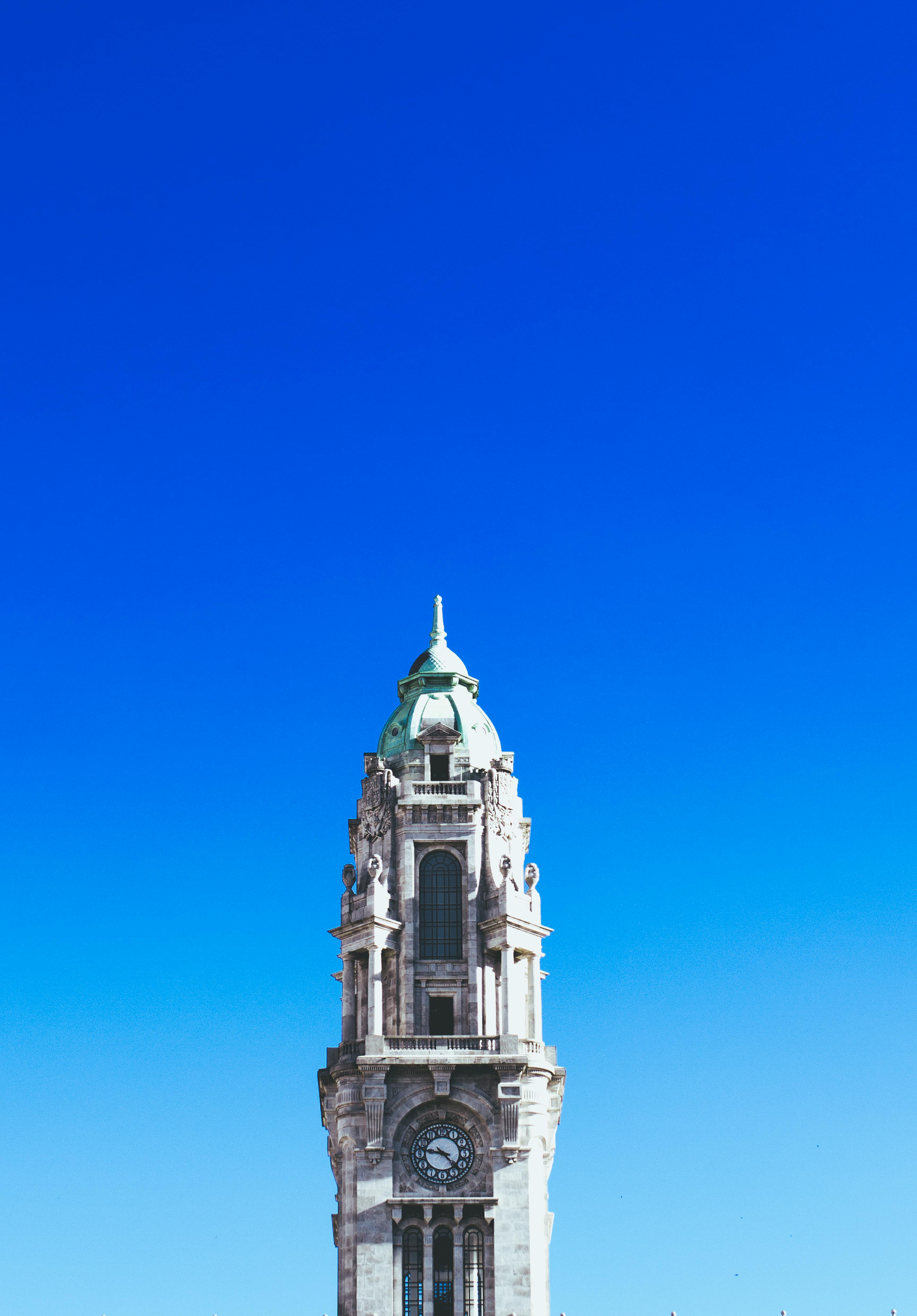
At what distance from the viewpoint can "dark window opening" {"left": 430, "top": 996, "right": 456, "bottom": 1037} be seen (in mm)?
95625

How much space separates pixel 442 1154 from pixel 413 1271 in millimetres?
5793

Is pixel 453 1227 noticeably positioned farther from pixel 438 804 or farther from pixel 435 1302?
pixel 438 804

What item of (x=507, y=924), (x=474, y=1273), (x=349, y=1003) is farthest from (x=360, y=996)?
(x=474, y=1273)

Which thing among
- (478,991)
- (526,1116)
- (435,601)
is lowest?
(526,1116)

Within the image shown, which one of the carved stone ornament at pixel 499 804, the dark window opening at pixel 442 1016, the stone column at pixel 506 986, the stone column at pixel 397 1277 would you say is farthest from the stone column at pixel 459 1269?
the carved stone ornament at pixel 499 804

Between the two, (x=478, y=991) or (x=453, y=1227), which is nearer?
(x=453, y=1227)

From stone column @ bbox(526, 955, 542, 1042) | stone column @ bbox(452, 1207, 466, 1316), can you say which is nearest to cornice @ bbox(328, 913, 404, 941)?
stone column @ bbox(526, 955, 542, 1042)

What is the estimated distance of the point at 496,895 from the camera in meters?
97.7

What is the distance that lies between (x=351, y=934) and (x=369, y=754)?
1174 centimetres

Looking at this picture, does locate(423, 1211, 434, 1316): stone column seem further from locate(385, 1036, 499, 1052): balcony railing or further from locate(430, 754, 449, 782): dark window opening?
locate(430, 754, 449, 782): dark window opening

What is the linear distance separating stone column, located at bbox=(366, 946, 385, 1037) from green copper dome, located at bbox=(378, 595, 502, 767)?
1303 centimetres

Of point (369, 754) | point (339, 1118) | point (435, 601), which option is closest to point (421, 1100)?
point (339, 1118)

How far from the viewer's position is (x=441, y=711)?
105 meters

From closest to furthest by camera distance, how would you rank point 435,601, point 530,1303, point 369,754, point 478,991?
point 530,1303
point 478,991
point 369,754
point 435,601
